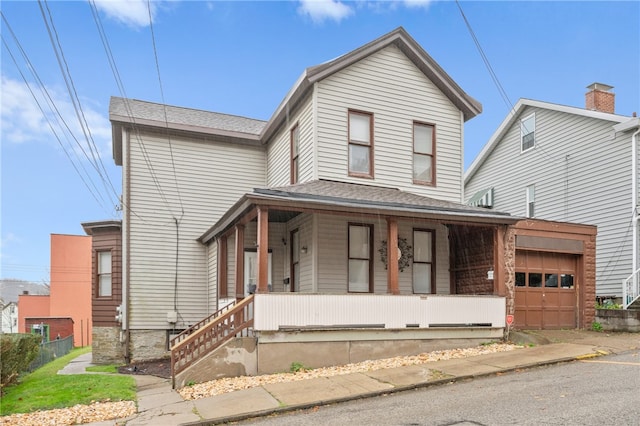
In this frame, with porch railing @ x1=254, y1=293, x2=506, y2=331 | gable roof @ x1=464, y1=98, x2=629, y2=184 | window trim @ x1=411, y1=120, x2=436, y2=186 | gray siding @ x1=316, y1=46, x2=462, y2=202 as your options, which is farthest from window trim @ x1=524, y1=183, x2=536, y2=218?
porch railing @ x1=254, y1=293, x2=506, y2=331

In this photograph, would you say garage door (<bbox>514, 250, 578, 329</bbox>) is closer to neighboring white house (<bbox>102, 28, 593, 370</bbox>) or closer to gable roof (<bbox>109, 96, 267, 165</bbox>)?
neighboring white house (<bbox>102, 28, 593, 370</bbox>)

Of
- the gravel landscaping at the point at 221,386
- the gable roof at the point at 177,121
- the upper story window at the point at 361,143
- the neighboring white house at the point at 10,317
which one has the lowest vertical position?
the neighboring white house at the point at 10,317

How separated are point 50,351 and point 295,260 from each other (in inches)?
533

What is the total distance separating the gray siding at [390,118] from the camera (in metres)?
13.5

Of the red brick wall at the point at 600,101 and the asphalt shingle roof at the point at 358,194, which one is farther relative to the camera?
the red brick wall at the point at 600,101

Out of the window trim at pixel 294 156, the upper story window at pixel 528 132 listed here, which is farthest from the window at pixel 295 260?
the upper story window at pixel 528 132

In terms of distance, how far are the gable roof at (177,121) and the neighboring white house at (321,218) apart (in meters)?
0.07

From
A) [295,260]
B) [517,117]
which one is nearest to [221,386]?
[295,260]

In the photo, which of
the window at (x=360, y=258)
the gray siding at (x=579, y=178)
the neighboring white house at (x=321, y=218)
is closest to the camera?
the neighboring white house at (x=321, y=218)

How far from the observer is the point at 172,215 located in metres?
16.4

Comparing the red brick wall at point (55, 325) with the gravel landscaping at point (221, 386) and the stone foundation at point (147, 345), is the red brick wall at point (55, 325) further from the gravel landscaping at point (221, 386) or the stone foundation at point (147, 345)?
the gravel landscaping at point (221, 386)

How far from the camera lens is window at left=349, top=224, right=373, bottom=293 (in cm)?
1262

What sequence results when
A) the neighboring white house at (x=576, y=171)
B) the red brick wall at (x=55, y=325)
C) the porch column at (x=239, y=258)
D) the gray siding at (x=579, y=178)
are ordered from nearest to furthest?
1. the porch column at (x=239, y=258)
2. the neighboring white house at (x=576, y=171)
3. the gray siding at (x=579, y=178)
4. the red brick wall at (x=55, y=325)

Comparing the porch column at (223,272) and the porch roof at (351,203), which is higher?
the porch roof at (351,203)
